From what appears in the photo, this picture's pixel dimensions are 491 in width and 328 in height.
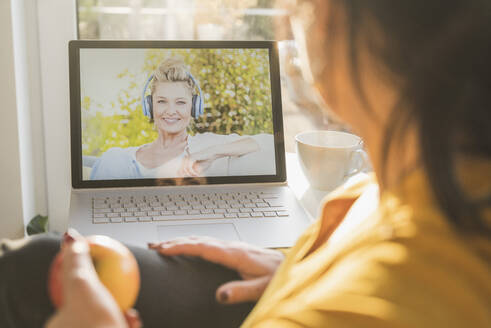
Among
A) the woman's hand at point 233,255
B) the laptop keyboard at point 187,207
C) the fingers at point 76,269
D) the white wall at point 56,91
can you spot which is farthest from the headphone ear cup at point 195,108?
the fingers at point 76,269

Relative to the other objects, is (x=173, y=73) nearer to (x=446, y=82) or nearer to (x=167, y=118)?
(x=167, y=118)

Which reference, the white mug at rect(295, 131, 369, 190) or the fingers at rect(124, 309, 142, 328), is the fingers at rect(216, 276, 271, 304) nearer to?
the fingers at rect(124, 309, 142, 328)

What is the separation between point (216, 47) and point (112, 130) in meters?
0.26

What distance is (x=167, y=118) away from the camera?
100cm

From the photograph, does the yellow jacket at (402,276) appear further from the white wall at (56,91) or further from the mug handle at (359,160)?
the white wall at (56,91)

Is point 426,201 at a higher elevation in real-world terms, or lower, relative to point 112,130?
lower

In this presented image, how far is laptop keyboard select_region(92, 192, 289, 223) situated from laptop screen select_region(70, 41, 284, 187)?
0.18 ft

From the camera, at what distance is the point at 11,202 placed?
102cm

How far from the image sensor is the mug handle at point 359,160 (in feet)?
3.27

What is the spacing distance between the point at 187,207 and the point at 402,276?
1.97ft

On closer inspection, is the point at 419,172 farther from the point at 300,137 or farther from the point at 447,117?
the point at 300,137

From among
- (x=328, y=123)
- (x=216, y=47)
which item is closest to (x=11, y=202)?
(x=216, y=47)

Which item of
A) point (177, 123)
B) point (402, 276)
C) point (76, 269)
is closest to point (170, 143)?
point (177, 123)

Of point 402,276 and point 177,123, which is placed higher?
point 177,123
